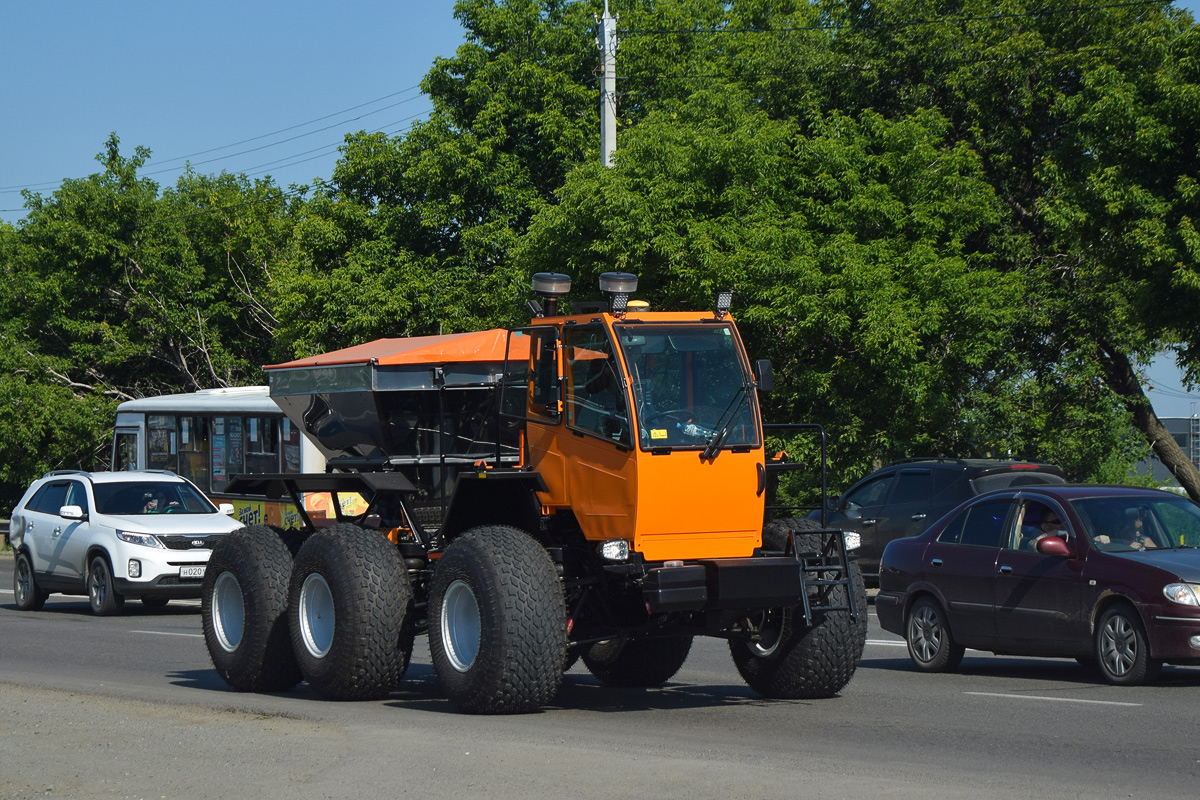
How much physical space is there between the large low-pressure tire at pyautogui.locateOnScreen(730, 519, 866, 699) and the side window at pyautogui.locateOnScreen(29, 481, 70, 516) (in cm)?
1357

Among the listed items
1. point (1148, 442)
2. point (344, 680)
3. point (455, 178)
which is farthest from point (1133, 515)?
point (455, 178)

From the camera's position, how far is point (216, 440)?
25562 millimetres

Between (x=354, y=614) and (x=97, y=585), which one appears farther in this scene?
(x=97, y=585)

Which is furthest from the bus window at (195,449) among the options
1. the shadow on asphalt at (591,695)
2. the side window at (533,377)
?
the side window at (533,377)

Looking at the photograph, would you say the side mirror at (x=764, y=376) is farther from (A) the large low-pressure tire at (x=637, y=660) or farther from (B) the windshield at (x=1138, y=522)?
(B) the windshield at (x=1138, y=522)

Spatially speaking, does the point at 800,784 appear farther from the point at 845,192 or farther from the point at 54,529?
the point at 845,192

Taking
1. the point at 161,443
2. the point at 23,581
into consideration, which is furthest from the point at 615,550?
the point at 161,443

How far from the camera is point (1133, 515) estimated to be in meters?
11.8

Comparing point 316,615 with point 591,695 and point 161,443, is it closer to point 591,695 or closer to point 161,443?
A: point 591,695

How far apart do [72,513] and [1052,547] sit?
13.4 metres

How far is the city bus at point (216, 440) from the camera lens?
2306 cm

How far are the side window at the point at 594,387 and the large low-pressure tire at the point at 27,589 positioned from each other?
1349 centimetres

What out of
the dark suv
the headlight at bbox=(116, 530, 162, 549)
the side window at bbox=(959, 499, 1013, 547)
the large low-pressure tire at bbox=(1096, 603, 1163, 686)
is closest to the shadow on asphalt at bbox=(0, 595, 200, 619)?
the headlight at bbox=(116, 530, 162, 549)

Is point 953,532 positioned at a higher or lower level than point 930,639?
higher
